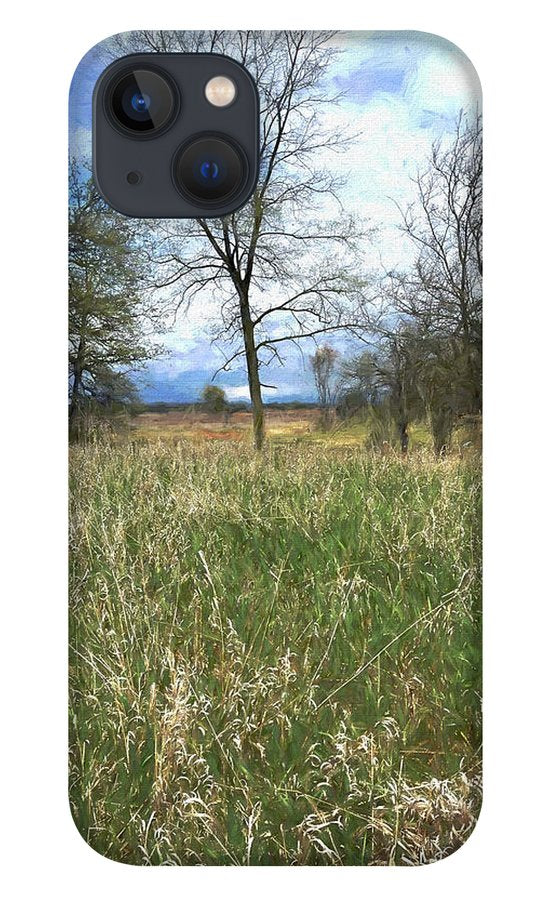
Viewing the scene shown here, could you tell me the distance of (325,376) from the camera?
3.73 meters

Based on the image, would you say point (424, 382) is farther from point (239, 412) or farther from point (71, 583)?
point (71, 583)

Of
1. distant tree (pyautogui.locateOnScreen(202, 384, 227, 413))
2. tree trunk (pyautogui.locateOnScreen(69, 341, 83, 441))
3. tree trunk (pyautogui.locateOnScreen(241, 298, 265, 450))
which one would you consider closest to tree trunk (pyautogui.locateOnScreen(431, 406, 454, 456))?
tree trunk (pyautogui.locateOnScreen(241, 298, 265, 450))

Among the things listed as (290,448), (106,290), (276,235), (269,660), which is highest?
(276,235)

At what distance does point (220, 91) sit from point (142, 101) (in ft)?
0.83

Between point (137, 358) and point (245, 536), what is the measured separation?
672 mm

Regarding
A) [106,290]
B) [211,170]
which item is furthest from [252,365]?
[211,170]

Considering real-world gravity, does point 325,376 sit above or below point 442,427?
above

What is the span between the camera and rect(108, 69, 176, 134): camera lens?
12.1 feet

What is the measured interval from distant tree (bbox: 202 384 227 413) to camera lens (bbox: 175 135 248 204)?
1.97 ft

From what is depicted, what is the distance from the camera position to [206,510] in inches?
148

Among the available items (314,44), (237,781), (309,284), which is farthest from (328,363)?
(237,781)

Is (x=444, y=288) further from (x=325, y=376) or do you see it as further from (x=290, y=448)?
(x=290, y=448)

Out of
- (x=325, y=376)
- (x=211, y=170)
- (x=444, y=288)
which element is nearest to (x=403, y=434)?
(x=325, y=376)

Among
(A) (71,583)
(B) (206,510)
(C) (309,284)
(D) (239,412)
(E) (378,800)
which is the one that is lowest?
(E) (378,800)
